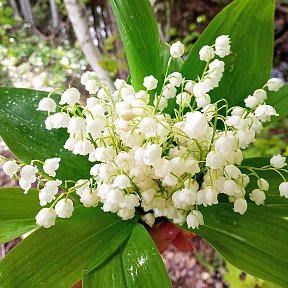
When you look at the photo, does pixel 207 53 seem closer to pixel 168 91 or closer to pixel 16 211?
pixel 168 91

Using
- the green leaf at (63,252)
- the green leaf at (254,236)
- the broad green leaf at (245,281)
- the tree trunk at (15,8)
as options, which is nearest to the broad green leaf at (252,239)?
the green leaf at (254,236)

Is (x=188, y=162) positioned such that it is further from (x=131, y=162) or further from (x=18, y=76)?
(x=18, y=76)

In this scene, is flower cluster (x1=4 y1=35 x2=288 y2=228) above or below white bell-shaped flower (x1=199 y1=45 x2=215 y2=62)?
below

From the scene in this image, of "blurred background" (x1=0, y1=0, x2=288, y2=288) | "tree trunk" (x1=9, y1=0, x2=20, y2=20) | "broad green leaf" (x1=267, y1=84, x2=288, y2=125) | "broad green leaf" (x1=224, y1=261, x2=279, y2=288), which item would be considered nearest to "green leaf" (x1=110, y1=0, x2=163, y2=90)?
"broad green leaf" (x1=267, y1=84, x2=288, y2=125)

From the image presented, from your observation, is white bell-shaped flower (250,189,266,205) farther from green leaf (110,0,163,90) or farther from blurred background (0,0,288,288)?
blurred background (0,0,288,288)

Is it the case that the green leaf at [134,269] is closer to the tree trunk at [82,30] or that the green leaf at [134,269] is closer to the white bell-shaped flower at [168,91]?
the white bell-shaped flower at [168,91]
